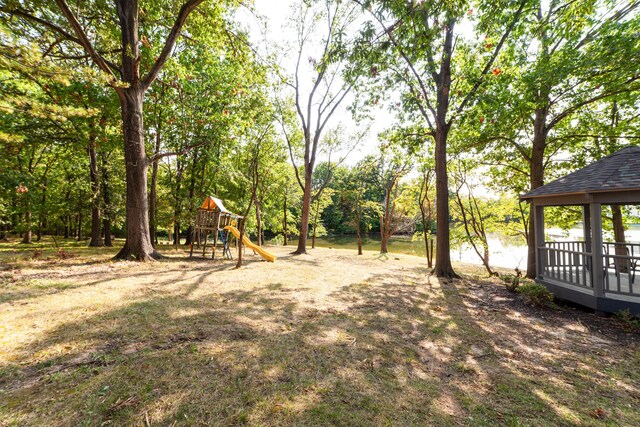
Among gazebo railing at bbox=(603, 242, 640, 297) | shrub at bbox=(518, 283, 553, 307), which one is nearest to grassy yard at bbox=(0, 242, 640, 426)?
shrub at bbox=(518, 283, 553, 307)

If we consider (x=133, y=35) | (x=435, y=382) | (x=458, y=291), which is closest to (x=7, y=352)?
(x=435, y=382)

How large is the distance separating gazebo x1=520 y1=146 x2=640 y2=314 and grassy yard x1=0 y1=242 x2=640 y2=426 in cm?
56

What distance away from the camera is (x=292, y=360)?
3.31m

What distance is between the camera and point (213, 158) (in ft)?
37.7

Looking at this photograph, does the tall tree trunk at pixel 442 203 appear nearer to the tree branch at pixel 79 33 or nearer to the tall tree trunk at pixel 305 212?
the tall tree trunk at pixel 305 212

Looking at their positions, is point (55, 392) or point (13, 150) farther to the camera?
point (13, 150)

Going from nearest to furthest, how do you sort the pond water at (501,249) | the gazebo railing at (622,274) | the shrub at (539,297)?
the gazebo railing at (622,274) < the shrub at (539,297) < the pond water at (501,249)

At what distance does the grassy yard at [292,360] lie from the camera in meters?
2.42

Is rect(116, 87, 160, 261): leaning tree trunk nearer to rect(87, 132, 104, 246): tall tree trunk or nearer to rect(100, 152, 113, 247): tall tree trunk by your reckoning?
rect(87, 132, 104, 246): tall tree trunk

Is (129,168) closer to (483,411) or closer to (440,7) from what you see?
(440,7)

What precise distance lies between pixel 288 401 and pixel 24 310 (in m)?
4.88

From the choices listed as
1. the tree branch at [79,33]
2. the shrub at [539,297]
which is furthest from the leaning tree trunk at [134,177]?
the shrub at [539,297]

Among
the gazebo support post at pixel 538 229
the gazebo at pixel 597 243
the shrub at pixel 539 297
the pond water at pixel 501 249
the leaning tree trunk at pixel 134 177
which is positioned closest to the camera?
the gazebo at pixel 597 243

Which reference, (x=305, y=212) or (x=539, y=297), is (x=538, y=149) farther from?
(x=305, y=212)
